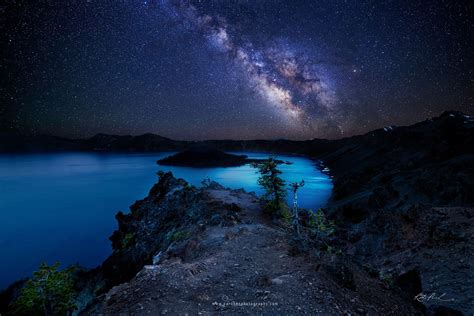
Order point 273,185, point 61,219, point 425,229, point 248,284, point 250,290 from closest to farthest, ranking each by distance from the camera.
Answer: point 250,290
point 248,284
point 425,229
point 273,185
point 61,219

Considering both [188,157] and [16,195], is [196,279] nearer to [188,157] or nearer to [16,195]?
[16,195]

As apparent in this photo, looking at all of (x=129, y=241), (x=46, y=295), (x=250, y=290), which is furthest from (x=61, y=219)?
(x=250, y=290)

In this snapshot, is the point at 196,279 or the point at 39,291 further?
the point at 39,291

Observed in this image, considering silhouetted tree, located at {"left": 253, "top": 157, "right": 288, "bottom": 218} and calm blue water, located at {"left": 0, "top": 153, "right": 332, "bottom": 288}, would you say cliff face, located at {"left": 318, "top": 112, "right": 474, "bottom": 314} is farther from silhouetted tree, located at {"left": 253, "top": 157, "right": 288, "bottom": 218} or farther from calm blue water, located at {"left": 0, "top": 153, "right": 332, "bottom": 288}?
calm blue water, located at {"left": 0, "top": 153, "right": 332, "bottom": 288}

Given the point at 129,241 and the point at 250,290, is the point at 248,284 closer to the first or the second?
the point at 250,290

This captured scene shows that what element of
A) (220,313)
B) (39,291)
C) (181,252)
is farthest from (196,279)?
(39,291)

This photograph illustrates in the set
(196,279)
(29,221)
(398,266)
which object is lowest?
(29,221)

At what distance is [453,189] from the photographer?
2581 centimetres

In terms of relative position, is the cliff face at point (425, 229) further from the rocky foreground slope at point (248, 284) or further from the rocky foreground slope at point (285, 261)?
the rocky foreground slope at point (248, 284)

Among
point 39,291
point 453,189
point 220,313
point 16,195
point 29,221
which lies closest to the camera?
→ point 220,313

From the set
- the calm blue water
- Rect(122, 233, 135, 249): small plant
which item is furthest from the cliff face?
the calm blue water

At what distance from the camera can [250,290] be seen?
844 centimetres

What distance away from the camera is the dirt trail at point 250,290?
293 inches

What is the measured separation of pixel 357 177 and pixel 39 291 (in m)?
56.8
